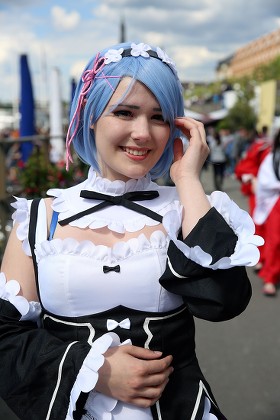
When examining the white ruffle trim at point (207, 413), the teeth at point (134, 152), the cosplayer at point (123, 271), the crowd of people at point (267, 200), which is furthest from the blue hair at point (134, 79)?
the crowd of people at point (267, 200)

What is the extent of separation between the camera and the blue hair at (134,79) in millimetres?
1280

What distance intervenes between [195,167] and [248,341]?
9.06 feet

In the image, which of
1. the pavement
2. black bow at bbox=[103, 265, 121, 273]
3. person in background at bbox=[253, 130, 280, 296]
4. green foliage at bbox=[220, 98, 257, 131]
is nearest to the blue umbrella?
person in background at bbox=[253, 130, 280, 296]

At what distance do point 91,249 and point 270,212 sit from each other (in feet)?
13.3

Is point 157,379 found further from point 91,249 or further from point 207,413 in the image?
point 91,249

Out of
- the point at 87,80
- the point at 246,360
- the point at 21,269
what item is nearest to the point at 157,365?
the point at 21,269

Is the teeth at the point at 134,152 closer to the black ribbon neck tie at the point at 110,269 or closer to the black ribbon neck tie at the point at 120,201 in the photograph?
the black ribbon neck tie at the point at 120,201

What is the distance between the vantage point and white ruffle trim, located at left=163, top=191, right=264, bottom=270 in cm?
115

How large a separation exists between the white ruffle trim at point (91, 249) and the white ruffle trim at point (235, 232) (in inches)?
3.9

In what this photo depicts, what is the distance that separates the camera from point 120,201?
1.38 meters

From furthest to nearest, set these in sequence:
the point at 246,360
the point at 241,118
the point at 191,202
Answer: the point at 241,118 → the point at 246,360 → the point at 191,202

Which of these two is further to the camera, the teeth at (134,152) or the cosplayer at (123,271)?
the teeth at (134,152)

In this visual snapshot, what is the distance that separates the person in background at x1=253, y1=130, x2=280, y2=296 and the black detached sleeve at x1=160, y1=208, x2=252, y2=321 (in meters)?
3.70

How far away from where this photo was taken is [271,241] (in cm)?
502
